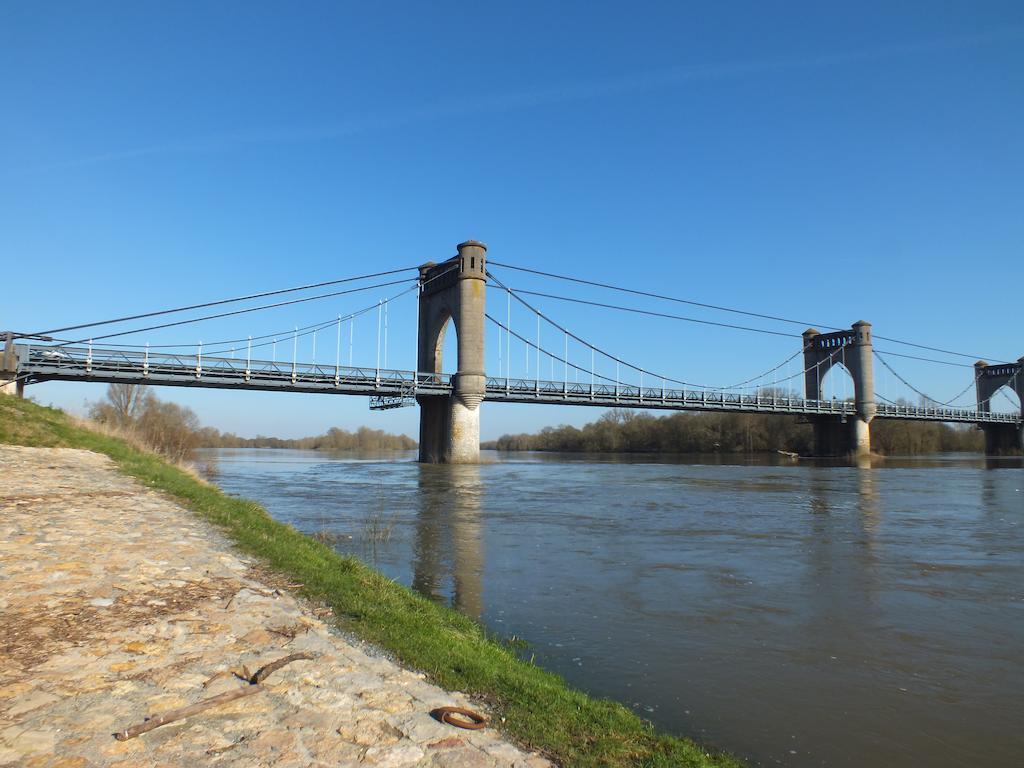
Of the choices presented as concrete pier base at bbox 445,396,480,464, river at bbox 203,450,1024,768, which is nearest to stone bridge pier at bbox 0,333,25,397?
river at bbox 203,450,1024,768

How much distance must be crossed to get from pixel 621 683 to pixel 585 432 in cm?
9862

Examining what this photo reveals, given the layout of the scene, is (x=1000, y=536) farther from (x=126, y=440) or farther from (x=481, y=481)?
(x=126, y=440)

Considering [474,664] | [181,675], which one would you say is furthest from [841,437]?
[181,675]

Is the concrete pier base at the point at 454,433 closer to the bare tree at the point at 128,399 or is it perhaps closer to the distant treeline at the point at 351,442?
the bare tree at the point at 128,399

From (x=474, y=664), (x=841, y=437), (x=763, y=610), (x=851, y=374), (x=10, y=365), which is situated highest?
(x=851, y=374)

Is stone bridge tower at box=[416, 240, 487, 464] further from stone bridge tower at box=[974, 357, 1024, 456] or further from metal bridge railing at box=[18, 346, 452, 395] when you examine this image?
stone bridge tower at box=[974, 357, 1024, 456]

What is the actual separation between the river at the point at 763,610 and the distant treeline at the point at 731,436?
70.1m

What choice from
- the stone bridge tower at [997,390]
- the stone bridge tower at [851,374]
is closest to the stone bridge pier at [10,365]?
the stone bridge tower at [851,374]

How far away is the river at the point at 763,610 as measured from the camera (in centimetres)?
470

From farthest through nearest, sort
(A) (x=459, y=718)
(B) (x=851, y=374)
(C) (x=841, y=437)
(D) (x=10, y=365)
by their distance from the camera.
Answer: (B) (x=851, y=374)
(C) (x=841, y=437)
(D) (x=10, y=365)
(A) (x=459, y=718)

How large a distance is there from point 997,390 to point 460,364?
257 feet

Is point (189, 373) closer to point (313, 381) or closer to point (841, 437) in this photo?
point (313, 381)

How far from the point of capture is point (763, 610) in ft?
25.3

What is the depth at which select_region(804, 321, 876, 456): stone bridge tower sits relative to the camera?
6794 cm
